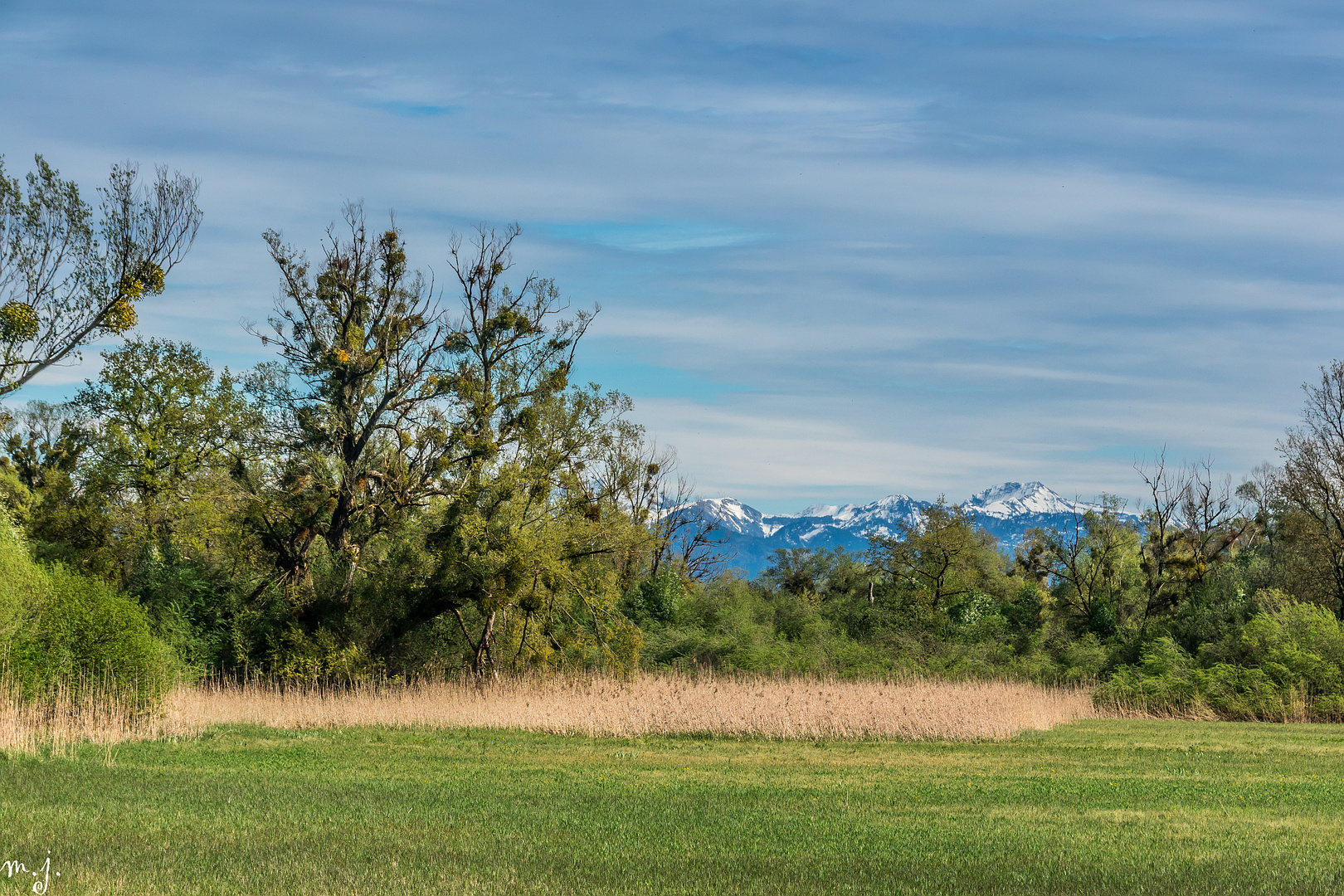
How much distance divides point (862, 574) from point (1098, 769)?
35775mm

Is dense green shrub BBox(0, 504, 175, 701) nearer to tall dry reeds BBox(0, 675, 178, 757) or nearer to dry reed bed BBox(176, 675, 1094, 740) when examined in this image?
tall dry reeds BBox(0, 675, 178, 757)

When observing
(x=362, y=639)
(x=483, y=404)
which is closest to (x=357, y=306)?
(x=483, y=404)

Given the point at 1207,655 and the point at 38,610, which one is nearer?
the point at 38,610

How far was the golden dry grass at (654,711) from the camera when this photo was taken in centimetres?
2414

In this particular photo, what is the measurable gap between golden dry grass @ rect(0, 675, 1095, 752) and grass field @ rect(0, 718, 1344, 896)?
3456 mm

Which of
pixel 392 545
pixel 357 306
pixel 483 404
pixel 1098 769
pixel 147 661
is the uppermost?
pixel 357 306

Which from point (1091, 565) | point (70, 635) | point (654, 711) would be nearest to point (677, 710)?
point (654, 711)

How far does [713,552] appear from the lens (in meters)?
63.1

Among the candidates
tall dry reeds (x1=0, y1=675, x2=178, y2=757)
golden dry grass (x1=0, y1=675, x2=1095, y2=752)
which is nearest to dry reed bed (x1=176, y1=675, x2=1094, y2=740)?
golden dry grass (x1=0, y1=675, x2=1095, y2=752)

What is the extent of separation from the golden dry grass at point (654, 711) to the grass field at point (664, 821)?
136 inches

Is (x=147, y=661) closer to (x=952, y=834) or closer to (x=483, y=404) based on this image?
(x=483, y=404)

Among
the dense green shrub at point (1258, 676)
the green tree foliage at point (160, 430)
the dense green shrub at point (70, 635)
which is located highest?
the green tree foliage at point (160, 430)

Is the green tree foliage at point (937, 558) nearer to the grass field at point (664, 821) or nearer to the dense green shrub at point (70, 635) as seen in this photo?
the grass field at point (664, 821)

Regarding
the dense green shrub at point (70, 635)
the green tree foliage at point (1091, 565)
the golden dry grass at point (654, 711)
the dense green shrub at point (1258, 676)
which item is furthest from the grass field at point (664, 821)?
the green tree foliage at point (1091, 565)
